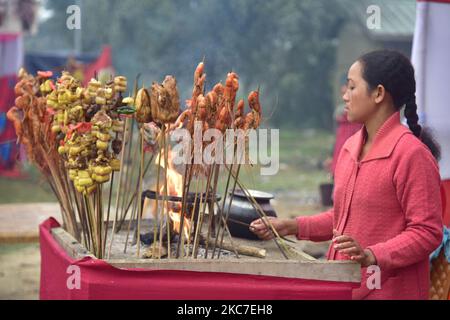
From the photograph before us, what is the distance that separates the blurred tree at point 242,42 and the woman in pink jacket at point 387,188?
569 inches

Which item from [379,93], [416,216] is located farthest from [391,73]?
[416,216]

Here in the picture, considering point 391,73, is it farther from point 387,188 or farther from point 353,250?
point 353,250

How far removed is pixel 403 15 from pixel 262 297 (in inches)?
695

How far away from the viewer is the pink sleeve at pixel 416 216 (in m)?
2.16

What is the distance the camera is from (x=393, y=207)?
2250 mm

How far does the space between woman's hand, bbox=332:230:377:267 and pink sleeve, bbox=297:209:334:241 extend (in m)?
0.47

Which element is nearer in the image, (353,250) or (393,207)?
(353,250)

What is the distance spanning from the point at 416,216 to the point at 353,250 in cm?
24

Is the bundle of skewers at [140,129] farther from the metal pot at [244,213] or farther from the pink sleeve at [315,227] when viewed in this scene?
the metal pot at [244,213]

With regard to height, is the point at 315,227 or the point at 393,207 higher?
the point at 393,207

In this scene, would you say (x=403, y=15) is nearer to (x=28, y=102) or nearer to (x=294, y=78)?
(x=294, y=78)

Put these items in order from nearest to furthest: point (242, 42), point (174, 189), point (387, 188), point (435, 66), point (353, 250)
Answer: point (353, 250)
point (387, 188)
point (174, 189)
point (435, 66)
point (242, 42)

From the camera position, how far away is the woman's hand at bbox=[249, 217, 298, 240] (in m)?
2.63
